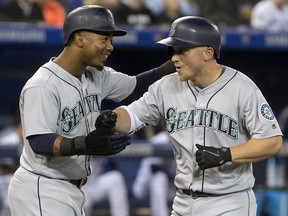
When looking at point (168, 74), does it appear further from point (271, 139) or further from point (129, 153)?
point (129, 153)

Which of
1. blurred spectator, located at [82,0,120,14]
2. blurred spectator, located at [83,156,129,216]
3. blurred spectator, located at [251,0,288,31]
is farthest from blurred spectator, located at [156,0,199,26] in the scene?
blurred spectator, located at [83,156,129,216]

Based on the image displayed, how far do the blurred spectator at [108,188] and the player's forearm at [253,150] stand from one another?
383 centimetres

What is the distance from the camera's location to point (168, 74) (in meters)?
4.89

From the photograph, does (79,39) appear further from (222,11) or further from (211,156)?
(222,11)

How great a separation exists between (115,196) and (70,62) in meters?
3.69

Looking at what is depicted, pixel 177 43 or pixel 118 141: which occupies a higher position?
pixel 177 43

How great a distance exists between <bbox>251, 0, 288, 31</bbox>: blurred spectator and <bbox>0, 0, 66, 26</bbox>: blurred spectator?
2.09m

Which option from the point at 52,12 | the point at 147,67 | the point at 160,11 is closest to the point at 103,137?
the point at 52,12

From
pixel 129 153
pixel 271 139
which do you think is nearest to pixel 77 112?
pixel 271 139

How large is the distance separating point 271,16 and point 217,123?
17.0 ft

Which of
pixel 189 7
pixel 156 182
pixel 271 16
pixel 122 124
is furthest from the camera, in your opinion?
pixel 189 7

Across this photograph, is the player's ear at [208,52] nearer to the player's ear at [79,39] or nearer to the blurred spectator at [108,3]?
the player's ear at [79,39]

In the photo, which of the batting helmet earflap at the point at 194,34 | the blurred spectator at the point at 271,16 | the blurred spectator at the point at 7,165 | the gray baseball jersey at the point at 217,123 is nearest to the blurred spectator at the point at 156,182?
the blurred spectator at the point at 7,165

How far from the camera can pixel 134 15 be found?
8891mm
